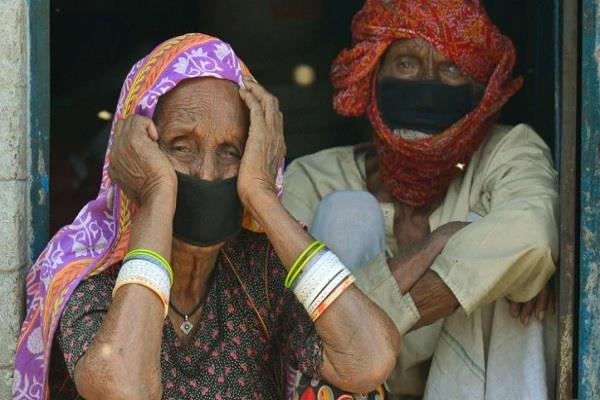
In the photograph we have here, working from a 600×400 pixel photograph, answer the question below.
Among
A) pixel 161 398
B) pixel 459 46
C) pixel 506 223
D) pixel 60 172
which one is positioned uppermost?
pixel 459 46

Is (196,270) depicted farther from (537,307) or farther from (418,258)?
(537,307)

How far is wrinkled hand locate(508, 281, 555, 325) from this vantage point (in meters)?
4.03

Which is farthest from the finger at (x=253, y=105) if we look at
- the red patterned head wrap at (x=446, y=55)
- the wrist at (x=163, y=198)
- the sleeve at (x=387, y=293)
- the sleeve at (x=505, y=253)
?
the red patterned head wrap at (x=446, y=55)

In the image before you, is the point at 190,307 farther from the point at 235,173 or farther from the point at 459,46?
the point at 459,46

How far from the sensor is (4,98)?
375 cm

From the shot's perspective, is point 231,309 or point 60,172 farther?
point 60,172

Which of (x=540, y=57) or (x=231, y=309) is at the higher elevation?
(x=540, y=57)

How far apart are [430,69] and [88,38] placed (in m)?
2.20

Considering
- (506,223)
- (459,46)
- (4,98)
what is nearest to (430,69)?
(459,46)

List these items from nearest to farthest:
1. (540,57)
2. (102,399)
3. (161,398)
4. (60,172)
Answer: (102,399)
(161,398)
(540,57)
(60,172)

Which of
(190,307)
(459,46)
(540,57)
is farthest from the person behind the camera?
(540,57)

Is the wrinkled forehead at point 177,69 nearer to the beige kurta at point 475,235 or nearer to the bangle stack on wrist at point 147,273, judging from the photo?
the bangle stack on wrist at point 147,273

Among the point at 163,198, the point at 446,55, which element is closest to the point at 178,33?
the point at 446,55

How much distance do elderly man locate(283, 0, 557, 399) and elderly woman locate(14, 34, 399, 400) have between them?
0.45 metres
